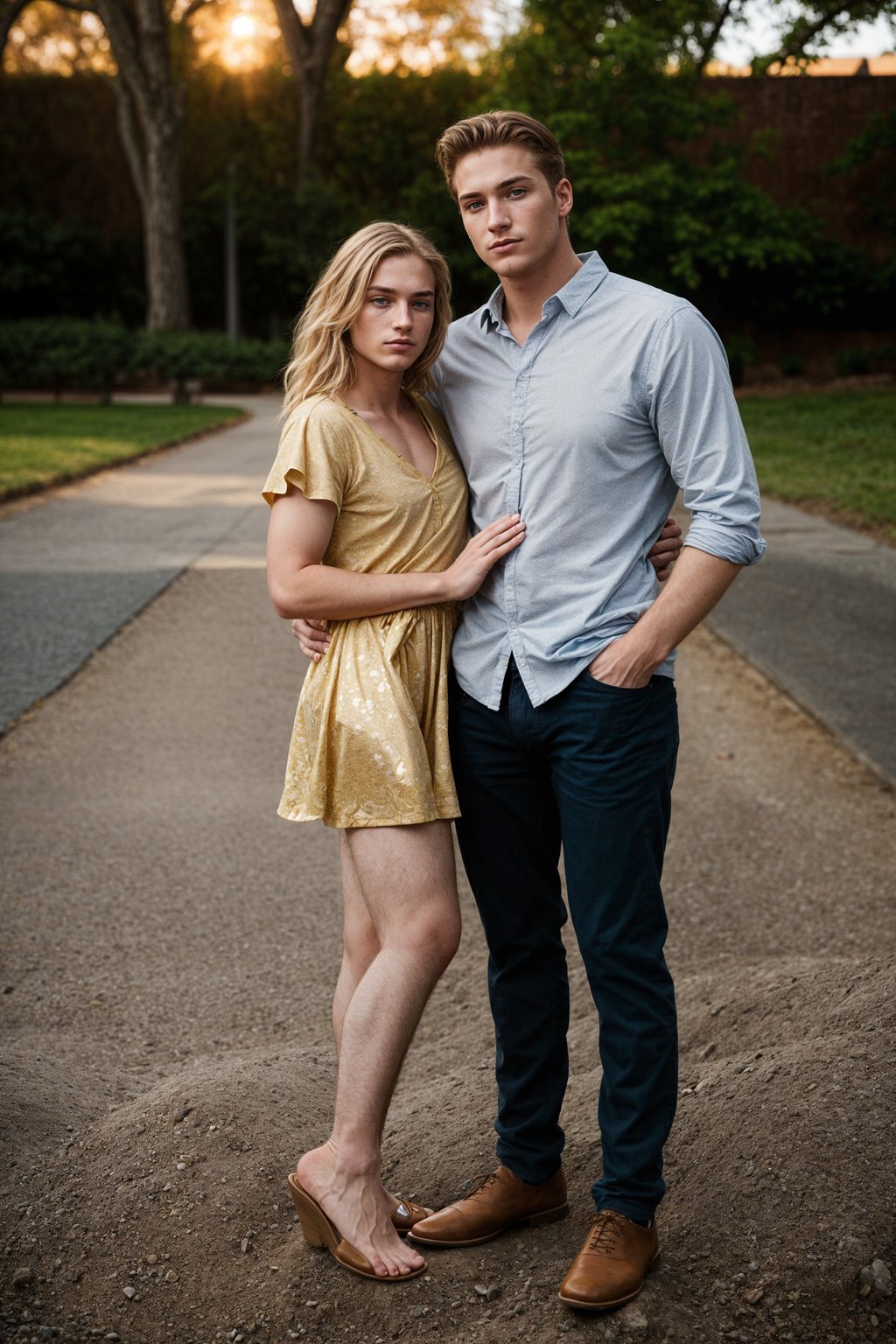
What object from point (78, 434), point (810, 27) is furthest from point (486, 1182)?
point (810, 27)

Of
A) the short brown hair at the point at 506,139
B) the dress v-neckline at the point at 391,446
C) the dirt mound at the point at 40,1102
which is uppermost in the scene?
the short brown hair at the point at 506,139

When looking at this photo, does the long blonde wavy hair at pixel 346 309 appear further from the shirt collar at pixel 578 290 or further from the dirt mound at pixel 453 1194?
the dirt mound at pixel 453 1194

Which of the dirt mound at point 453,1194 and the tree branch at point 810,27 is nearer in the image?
the dirt mound at point 453,1194

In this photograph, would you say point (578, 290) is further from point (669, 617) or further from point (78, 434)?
point (78, 434)

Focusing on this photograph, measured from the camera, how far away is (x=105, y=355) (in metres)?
31.0

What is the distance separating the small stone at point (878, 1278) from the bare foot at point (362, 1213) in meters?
0.87

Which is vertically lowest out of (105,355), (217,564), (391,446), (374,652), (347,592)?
(105,355)

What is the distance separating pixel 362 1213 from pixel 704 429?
172 cm

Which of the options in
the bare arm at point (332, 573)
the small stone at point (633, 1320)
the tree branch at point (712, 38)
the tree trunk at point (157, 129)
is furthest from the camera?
the tree branch at point (712, 38)

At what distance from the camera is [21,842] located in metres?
5.59

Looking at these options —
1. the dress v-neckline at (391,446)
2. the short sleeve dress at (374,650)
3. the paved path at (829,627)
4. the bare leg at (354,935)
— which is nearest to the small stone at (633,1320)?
the bare leg at (354,935)

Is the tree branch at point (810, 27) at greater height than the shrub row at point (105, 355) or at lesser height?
greater

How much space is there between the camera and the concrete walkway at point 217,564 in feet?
25.2

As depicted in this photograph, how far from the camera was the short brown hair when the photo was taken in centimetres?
273
